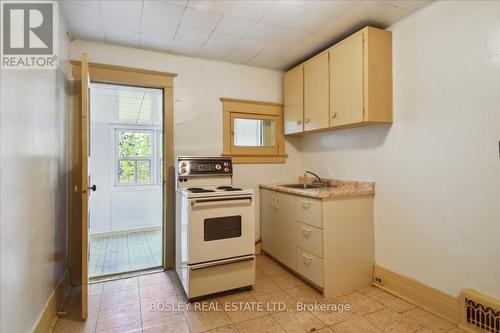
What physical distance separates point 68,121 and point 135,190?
8.69 ft

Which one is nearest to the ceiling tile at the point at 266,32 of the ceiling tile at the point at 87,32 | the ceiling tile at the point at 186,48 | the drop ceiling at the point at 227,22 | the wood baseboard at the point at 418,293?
the drop ceiling at the point at 227,22

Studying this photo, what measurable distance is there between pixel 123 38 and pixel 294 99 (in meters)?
1.87

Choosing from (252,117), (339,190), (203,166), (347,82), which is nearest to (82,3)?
(203,166)

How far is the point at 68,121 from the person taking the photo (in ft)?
8.00

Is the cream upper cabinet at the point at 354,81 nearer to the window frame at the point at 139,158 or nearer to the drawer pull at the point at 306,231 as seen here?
the drawer pull at the point at 306,231

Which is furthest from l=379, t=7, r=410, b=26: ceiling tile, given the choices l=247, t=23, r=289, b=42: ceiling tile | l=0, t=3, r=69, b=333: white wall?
l=0, t=3, r=69, b=333: white wall

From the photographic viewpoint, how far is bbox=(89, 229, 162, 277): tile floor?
2.96 m

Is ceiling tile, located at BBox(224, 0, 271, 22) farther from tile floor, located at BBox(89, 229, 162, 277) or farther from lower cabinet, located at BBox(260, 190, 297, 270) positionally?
tile floor, located at BBox(89, 229, 162, 277)

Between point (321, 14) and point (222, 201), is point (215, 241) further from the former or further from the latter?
point (321, 14)

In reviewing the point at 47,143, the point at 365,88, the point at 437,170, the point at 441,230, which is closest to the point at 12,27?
the point at 47,143

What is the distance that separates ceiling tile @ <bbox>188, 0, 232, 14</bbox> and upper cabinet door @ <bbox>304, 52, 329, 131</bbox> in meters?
1.09

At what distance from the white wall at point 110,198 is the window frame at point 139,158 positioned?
2 cm

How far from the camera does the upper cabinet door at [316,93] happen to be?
2.63 meters

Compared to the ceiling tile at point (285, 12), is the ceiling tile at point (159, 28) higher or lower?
lower
